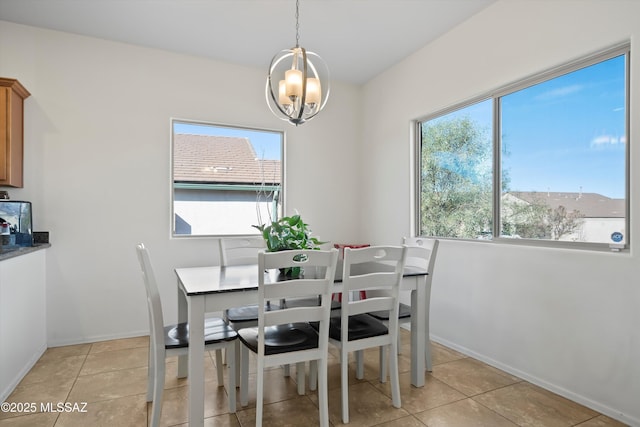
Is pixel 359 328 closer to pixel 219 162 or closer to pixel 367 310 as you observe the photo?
pixel 367 310

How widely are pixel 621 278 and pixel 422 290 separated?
1082 millimetres

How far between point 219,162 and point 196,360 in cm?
248

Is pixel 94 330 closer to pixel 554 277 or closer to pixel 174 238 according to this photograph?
pixel 174 238

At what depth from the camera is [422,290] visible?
240 centimetres

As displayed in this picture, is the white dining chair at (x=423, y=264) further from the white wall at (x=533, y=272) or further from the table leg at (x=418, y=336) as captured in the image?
the white wall at (x=533, y=272)

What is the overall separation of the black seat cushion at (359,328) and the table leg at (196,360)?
0.73 m

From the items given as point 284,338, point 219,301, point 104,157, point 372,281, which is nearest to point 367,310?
point 372,281

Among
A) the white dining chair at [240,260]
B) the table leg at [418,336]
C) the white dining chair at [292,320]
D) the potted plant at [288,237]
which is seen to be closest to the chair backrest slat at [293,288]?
the white dining chair at [292,320]

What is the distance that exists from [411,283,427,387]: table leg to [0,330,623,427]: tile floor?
0.27ft

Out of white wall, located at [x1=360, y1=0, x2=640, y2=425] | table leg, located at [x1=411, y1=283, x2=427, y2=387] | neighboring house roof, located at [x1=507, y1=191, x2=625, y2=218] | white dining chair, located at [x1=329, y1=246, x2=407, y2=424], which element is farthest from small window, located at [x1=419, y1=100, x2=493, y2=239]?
white dining chair, located at [x1=329, y1=246, x2=407, y2=424]

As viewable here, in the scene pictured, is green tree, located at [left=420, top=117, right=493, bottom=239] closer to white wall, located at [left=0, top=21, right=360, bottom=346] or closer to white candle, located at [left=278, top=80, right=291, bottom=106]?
white candle, located at [left=278, top=80, right=291, bottom=106]

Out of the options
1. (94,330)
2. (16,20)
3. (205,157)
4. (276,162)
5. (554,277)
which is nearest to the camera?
(554,277)

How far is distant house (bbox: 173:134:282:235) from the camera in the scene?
12.1ft

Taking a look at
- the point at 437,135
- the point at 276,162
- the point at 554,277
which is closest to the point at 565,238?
the point at 554,277
